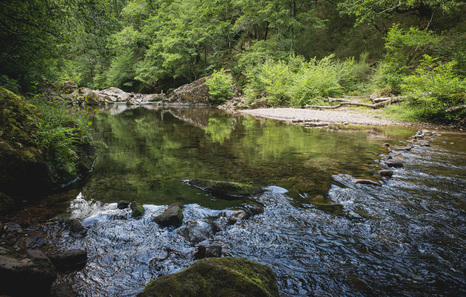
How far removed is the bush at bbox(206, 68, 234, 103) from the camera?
24375 mm

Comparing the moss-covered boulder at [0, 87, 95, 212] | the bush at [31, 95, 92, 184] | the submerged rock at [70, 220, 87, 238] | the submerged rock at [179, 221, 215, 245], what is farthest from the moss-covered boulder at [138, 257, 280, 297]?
the bush at [31, 95, 92, 184]

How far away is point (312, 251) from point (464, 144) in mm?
7572

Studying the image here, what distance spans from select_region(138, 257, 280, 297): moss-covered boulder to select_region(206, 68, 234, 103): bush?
24037 millimetres

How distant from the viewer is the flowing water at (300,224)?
6.99 ft

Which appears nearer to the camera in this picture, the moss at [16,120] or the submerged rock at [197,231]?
the submerged rock at [197,231]

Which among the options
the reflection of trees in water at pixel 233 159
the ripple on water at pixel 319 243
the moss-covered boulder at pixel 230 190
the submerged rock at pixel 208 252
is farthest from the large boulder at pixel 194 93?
the submerged rock at pixel 208 252

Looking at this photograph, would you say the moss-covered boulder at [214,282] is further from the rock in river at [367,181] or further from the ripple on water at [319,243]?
the rock in river at [367,181]

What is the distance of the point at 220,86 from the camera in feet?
81.3

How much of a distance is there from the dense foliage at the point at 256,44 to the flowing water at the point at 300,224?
398cm

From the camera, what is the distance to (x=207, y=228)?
293cm

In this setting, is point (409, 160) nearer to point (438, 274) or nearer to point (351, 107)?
point (438, 274)

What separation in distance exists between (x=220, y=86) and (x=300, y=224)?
916 inches


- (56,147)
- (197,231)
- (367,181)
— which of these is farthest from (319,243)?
(56,147)

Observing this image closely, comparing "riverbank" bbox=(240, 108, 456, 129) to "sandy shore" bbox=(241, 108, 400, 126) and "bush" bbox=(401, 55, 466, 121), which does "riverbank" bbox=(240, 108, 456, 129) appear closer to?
"sandy shore" bbox=(241, 108, 400, 126)
